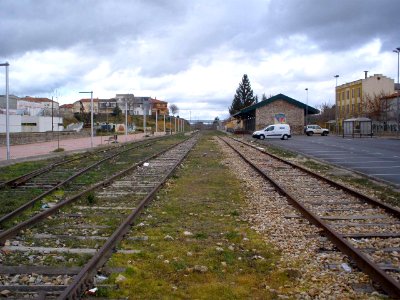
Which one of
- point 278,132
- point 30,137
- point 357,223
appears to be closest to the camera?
point 357,223

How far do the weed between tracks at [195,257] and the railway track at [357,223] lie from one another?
42.8 inches

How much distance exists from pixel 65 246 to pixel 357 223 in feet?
16.5

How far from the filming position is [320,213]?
9.79m

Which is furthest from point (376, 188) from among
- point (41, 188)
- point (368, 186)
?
point (41, 188)

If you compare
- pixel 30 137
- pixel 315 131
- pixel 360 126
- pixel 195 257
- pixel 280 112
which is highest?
pixel 280 112

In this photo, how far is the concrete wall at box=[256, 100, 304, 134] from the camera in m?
77.6

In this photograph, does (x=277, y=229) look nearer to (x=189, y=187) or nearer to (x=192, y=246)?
(x=192, y=246)

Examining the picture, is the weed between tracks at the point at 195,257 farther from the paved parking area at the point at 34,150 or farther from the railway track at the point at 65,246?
the paved parking area at the point at 34,150

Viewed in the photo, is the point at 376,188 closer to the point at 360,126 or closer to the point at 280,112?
the point at 360,126

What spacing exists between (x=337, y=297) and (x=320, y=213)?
4.79 meters

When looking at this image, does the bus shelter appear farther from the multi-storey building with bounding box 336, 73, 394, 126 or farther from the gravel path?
the gravel path

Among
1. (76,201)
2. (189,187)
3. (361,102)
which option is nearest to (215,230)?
(76,201)

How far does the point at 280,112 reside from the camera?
77875mm

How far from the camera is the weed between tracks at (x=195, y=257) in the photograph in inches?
211
